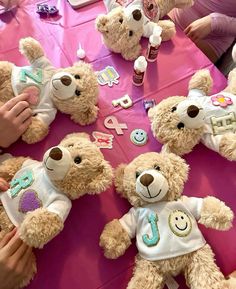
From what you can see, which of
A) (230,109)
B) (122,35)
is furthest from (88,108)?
(230,109)

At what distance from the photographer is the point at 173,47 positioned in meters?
1.28

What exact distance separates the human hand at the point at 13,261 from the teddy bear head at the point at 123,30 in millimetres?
694

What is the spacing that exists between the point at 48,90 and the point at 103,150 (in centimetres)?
24

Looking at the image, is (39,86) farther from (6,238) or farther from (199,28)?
(199,28)

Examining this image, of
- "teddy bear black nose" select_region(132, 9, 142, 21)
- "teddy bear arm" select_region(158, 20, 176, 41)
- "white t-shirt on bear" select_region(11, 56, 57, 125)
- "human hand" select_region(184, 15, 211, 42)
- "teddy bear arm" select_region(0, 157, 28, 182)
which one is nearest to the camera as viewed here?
"teddy bear arm" select_region(0, 157, 28, 182)

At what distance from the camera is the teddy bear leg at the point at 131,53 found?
3.98ft

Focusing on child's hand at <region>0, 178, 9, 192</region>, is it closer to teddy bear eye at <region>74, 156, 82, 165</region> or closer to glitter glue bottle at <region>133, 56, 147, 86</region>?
teddy bear eye at <region>74, 156, 82, 165</region>

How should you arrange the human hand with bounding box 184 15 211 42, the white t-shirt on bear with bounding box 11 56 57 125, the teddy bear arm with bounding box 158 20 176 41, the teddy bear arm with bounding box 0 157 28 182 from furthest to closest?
the human hand with bounding box 184 15 211 42 < the teddy bear arm with bounding box 158 20 176 41 < the white t-shirt on bear with bounding box 11 56 57 125 < the teddy bear arm with bounding box 0 157 28 182

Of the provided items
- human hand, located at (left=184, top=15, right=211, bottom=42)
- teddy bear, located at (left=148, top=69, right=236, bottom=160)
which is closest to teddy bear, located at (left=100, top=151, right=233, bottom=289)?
teddy bear, located at (left=148, top=69, right=236, bottom=160)

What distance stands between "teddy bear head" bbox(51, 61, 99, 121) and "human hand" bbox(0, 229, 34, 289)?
387 millimetres

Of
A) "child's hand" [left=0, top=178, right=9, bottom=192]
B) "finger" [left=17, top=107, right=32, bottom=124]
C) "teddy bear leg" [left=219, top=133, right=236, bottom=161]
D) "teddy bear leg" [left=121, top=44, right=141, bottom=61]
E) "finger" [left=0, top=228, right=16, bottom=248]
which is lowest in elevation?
"teddy bear leg" [left=219, top=133, right=236, bottom=161]

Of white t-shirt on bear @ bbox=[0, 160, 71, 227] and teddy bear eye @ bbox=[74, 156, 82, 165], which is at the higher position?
teddy bear eye @ bbox=[74, 156, 82, 165]

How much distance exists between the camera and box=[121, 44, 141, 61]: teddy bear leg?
1213 mm

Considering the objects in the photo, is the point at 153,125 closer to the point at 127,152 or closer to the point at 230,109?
the point at 127,152
